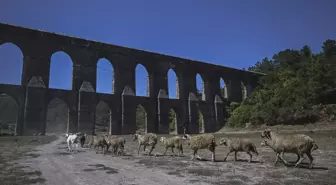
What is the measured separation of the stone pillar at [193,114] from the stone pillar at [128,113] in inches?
456

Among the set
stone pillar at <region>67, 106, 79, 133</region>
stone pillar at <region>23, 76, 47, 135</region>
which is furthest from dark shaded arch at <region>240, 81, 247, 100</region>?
stone pillar at <region>23, 76, 47, 135</region>

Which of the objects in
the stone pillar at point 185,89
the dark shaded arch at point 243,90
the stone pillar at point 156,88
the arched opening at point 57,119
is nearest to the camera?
the stone pillar at point 156,88

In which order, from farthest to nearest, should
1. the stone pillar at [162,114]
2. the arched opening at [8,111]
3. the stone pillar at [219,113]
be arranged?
the arched opening at [8,111], the stone pillar at [219,113], the stone pillar at [162,114]

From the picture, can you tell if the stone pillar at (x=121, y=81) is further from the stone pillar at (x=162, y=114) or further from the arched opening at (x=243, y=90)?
the arched opening at (x=243, y=90)

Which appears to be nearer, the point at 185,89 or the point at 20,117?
the point at 20,117

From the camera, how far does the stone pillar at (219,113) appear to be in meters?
49.5

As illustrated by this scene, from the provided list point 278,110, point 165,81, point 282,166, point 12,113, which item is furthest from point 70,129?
point 12,113

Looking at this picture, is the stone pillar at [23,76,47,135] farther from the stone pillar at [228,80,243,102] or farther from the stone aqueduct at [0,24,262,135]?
the stone pillar at [228,80,243,102]

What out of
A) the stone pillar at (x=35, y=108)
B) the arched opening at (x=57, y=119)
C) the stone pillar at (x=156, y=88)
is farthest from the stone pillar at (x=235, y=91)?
the arched opening at (x=57, y=119)

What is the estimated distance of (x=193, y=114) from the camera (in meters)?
46.5

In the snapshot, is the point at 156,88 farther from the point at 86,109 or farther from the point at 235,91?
the point at 235,91

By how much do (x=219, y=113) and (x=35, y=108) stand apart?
3358cm

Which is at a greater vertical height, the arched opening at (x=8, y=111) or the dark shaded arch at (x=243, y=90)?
the dark shaded arch at (x=243, y=90)

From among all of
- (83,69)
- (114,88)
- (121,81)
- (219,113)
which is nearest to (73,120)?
(83,69)
